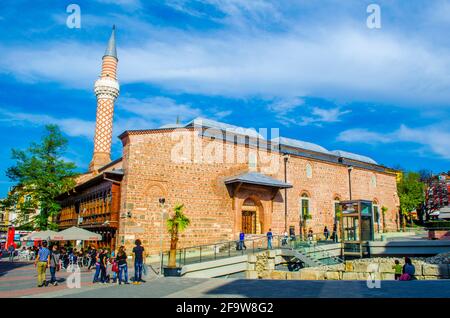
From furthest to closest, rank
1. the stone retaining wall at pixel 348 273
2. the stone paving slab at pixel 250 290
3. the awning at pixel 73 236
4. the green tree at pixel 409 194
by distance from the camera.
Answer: the green tree at pixel 409 194, the awning at pixel 73 236, the stone retaining wall at pixel 348 273, the stone paving slab at pixel 250 290

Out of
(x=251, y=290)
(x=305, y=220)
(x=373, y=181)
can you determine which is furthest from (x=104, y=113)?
(x=251, y=290)

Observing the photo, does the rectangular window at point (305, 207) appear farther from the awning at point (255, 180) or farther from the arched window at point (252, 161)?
the arched window at point (252, 161)

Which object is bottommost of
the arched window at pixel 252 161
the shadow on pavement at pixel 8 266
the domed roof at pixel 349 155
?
the shadow on pavement at pixel 8 266

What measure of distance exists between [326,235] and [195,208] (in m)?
10.8

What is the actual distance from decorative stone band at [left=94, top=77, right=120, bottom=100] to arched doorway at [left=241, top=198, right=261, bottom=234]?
19617 mm

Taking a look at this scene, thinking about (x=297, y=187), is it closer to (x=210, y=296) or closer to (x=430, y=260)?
(x=430, y=260)

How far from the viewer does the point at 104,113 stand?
38375 millimetres

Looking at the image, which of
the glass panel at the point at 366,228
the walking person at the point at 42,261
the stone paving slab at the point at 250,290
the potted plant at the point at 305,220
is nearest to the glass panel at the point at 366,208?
the glass panel at the point at 366,228

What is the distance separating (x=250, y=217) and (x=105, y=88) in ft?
68.1

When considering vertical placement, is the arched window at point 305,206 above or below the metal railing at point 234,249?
above

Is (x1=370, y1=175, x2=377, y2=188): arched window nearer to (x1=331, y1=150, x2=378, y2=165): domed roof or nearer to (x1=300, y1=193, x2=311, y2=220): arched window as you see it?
(x1=331, y1=150, x2=378, y2=165): domed roof

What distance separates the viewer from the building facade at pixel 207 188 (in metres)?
23.2

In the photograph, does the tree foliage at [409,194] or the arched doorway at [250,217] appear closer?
the arched doorway at [250,217]
